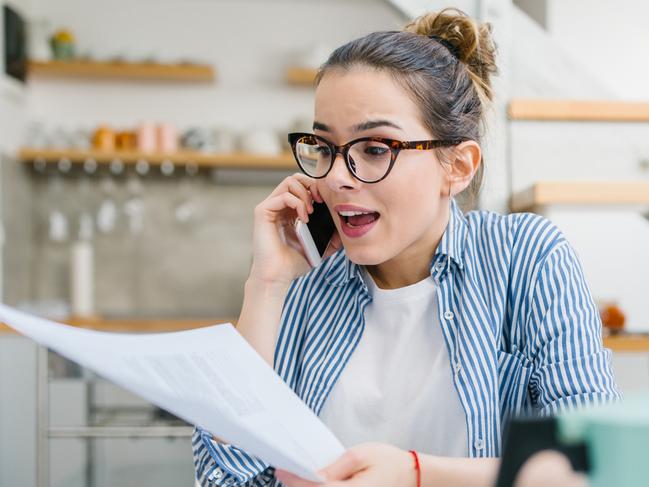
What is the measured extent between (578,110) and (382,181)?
3.97 ft

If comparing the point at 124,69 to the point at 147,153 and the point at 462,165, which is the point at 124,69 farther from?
the point at 462,165

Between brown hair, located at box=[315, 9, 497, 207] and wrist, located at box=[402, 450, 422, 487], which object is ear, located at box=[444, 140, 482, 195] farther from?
wrist, located at box=[402, 450, 422, 487]

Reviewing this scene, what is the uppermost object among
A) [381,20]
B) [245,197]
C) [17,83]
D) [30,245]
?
[381,20]

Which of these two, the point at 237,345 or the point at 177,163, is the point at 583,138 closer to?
the point at 237,345

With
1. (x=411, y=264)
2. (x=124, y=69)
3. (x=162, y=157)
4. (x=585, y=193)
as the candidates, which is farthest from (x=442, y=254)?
(x=124, y=69)

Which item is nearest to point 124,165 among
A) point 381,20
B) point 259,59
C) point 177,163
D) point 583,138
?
point 177,163

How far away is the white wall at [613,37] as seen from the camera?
373cm

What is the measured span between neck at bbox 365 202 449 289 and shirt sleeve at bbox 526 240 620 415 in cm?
17

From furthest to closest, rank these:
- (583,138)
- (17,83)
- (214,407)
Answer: (17,83)
(583,138)
(214,407)

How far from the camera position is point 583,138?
82.4 inches

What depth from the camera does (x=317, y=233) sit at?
128 centimetres

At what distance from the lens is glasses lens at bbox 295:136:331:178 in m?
1.09

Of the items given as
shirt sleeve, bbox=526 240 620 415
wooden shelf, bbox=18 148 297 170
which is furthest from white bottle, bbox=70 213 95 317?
shirt sleeve, bbox=526 240 620 415

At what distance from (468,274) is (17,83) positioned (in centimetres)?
349
